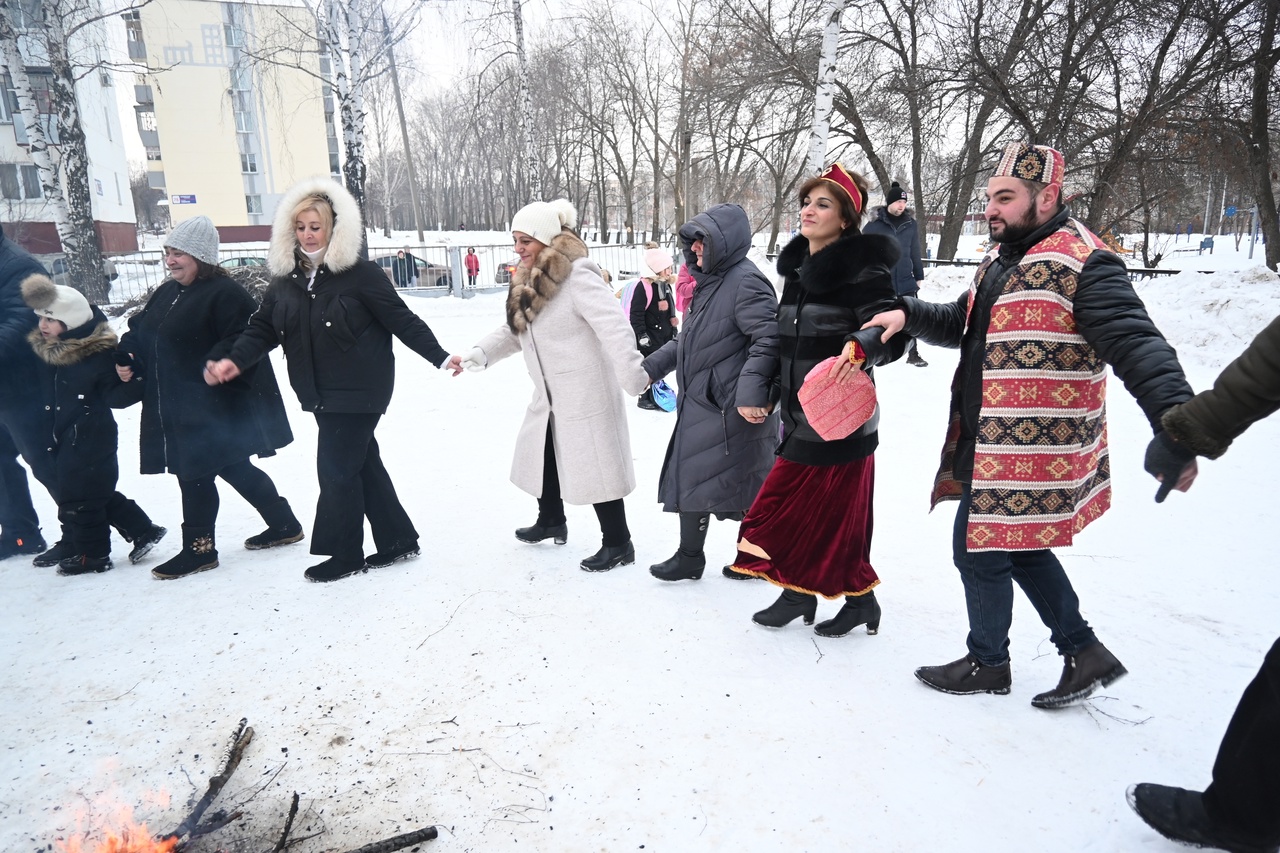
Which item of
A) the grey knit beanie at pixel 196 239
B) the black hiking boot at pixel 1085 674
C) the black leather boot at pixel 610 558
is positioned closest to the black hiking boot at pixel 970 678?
the black hiking boot at pixel 1085 674

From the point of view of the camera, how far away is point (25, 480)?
14.0 feet

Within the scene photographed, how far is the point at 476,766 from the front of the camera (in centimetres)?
236

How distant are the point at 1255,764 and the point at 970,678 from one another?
0.99 metres

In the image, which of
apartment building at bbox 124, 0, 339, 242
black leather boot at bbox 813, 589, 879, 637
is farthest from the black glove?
apartment building at bbox 124, 0, 339, 242

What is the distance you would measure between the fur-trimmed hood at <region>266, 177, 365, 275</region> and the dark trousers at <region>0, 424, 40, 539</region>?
211 centimetres

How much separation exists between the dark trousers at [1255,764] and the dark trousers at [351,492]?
345cm

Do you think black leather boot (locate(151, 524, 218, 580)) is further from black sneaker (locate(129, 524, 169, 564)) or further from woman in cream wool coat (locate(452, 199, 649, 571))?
woman in cream wool coat (locate(452, 199, 649, 571))

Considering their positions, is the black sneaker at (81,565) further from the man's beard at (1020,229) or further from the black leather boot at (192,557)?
the man's beard at (1020,229)

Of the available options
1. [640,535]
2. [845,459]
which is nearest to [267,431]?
[640,535]

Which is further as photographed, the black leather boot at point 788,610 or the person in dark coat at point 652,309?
the person in dark coat at point 652,309

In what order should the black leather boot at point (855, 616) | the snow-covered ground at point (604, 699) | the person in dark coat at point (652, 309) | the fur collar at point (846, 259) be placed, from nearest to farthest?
the snow-covered ground at point (604, 699)
the fur collar at point (846, 259)
the black leather boot at point (855, 616)
the person in dark coat at point (652, 309)

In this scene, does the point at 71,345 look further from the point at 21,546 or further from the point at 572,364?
the point at 572,364

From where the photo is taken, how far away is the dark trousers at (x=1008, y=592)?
2506 millimetres

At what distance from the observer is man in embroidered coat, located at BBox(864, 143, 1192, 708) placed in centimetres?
222
